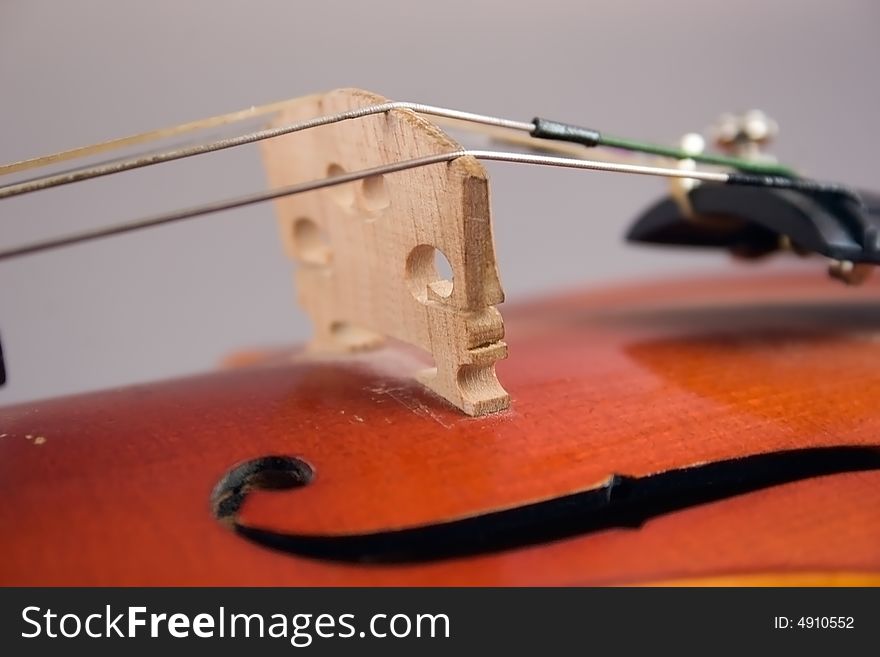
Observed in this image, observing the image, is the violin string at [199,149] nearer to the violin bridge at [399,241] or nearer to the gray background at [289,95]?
the violin bridge at [399,241]

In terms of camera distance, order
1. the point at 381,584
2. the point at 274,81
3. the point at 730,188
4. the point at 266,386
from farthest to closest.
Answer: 1. the point at 274,81
2. the point at 730,188
3. the point at 266,386
4. the point at 381,584

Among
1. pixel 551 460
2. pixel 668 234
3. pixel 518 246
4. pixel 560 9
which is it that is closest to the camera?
Result: pixel 551 460

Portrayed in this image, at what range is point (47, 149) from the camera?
5.23 ft

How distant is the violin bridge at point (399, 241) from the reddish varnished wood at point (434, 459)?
1.9 inches

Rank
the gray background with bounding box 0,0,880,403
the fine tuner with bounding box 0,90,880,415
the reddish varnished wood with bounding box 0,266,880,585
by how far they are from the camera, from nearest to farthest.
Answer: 1. the reddish varnished wood with bounding box 0,266,880,585
2. the fine tuner with bounding box 0,90,880,415
3. the gray background with bounding box 0,0,880,403

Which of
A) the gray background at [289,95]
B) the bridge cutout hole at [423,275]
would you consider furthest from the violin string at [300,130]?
the gray background at [289,95]

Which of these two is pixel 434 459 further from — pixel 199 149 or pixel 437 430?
pixel 199 149

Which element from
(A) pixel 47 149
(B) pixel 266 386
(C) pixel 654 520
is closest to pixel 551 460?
(C) pixel 654 520

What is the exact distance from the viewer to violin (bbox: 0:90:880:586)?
0.52m

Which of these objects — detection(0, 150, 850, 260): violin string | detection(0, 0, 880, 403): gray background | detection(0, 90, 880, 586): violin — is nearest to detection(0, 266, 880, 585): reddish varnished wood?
detection(0, 90, 880, 586): violin

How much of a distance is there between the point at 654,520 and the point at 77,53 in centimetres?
151

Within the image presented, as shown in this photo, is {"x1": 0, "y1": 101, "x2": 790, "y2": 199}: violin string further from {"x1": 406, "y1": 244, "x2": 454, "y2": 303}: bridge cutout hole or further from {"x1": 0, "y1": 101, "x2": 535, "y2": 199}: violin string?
{"x1": 406, "y1": 244, "x2": 454, "y2": 303}: bridge cutout hole

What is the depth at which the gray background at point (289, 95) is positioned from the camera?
1.67 m
